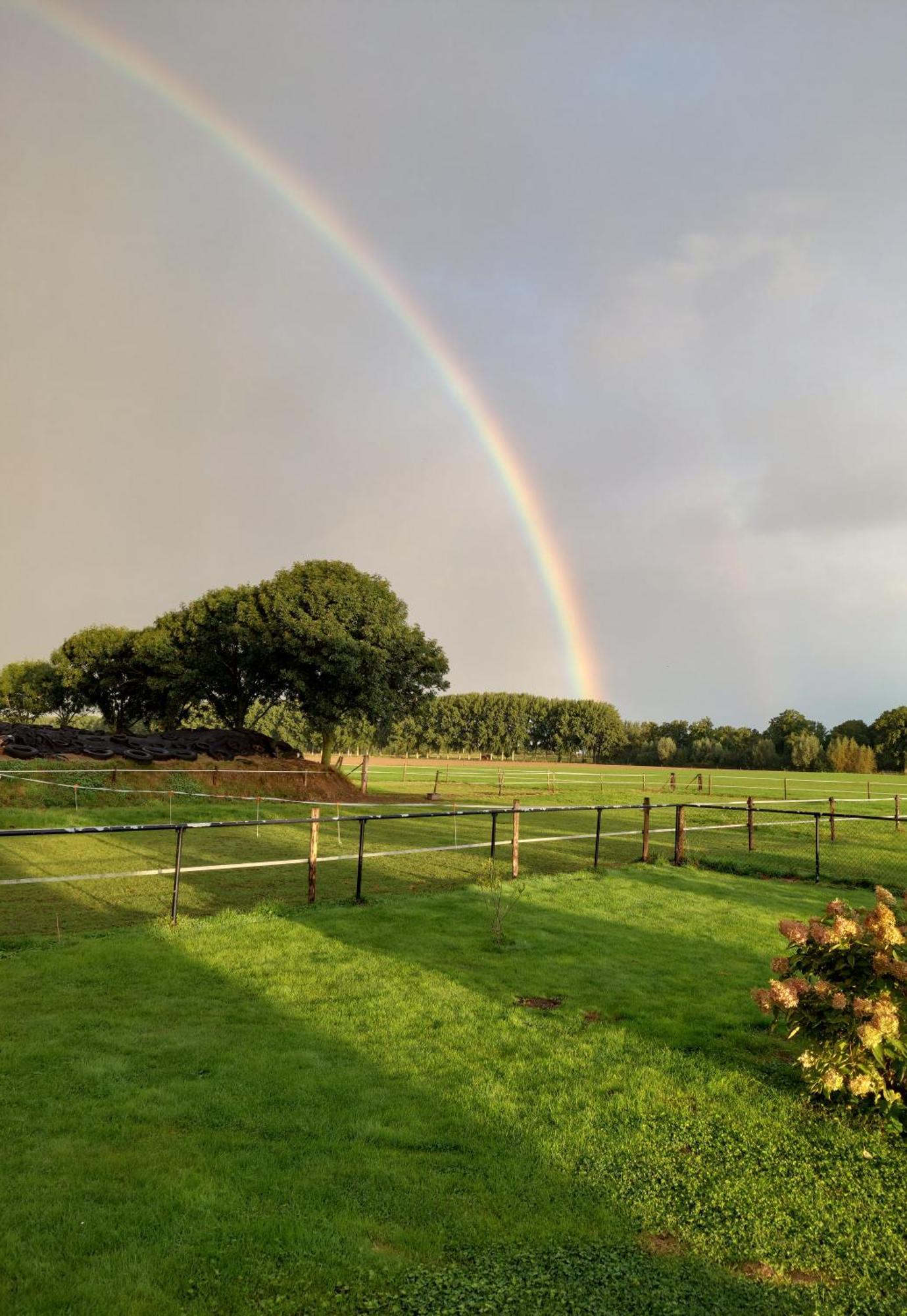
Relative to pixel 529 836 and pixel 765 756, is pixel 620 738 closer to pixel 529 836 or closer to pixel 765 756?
pixel 765 756

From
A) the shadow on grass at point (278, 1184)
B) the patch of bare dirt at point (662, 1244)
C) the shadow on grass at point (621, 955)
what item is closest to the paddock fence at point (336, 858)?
the shadow on grass at point (621, 955)

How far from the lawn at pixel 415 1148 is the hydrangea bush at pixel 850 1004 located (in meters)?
0.36

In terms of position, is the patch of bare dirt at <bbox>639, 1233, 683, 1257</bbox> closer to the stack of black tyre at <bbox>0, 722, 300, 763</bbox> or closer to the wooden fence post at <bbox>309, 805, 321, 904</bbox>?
the wooden fence post at <bbox>309, 805, 321, 904</bbox>

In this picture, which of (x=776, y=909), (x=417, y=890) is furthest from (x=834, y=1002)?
(x=417, y=890)

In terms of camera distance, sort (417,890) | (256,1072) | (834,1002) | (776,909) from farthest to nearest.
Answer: (417,890) < (776,909) < (256,1072) < (834,1002)

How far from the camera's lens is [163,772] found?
96.8 ft

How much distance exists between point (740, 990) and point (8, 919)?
10.00m

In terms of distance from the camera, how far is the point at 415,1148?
4684mm

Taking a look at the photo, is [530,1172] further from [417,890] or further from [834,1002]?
[417,890]

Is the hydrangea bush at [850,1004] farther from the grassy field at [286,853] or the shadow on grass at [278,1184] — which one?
the grassy field at [286,853]

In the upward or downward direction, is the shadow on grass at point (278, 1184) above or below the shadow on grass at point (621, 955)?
above

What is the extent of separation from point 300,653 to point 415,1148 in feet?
112

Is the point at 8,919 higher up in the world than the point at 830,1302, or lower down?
lower down

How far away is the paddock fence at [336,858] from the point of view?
38.6ft
